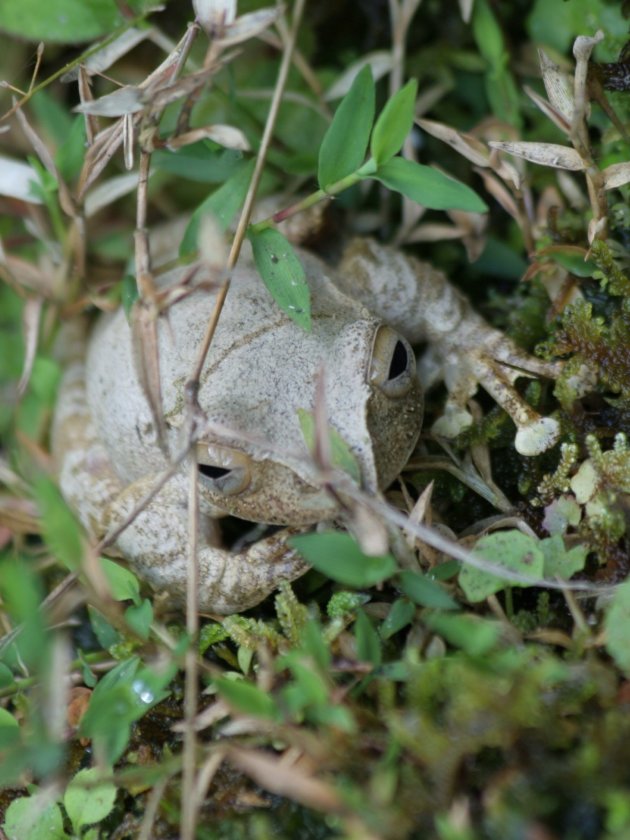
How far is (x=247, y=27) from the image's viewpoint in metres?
1.75

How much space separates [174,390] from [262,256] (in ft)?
1.29

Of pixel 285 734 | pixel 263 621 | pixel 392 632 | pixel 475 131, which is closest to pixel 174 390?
pixel 263 621

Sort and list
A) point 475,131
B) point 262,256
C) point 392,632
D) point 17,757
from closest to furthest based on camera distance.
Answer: point 17,757
point 392,632
point 262,256
point 475,131

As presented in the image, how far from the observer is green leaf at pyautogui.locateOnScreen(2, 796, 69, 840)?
1.68 meters

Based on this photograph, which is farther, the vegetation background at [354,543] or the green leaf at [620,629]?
the green leaf at [620,629]

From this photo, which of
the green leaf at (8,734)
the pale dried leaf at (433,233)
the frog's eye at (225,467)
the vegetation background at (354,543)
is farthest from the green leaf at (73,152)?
the green leaf at (8,734)

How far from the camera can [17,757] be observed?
1338 millimetres

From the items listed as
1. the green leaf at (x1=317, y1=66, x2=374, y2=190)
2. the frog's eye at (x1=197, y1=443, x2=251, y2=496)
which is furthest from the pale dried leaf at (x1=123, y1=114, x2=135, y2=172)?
the frog's eye at (x1=197, y1=443, x2=251, y2=496)

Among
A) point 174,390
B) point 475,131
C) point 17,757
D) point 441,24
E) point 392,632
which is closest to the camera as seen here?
point 17,757

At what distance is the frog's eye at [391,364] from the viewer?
1903 mm

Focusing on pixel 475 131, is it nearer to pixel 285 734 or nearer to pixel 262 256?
pixel 262 256

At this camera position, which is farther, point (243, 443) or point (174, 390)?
point (174, 390)

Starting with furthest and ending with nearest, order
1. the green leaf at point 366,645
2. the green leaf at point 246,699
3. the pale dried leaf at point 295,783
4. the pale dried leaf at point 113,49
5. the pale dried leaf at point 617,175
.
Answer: the pale dried leaf at point 113,49
the pale dried leaf at point 617,175
the green leaf at point 366,645
the green leaf at point 246,699
the pale dried leaf at point 295,783

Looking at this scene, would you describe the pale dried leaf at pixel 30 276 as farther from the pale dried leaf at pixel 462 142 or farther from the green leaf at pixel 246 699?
the green leaf at pixel 246 699
